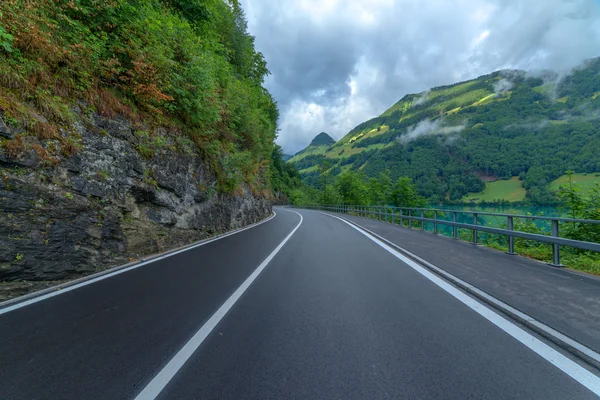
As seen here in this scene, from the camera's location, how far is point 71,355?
276 cm

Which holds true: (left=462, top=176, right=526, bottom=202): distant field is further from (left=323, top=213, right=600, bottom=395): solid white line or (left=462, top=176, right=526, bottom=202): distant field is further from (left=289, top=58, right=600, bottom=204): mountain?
(left=323, top=213, right=600, bottom=395): solid white line

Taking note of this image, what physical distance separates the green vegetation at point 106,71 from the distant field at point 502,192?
9257 centimetres

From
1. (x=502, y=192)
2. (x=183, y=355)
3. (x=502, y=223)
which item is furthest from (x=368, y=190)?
(x=502, y=192)

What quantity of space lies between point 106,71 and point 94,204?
434 cm

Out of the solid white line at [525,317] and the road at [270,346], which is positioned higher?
the road at [270,346]

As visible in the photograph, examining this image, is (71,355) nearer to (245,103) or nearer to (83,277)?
(83,277)

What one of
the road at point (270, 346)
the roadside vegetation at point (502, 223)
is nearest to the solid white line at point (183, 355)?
the road at point (270, 346)

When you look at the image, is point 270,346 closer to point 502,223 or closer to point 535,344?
point 535,344

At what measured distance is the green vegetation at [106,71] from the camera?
585 cm

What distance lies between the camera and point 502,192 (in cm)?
9106

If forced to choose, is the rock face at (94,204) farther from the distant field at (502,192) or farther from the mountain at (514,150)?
the distant field at (502,192)

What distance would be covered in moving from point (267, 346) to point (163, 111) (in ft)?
33.0

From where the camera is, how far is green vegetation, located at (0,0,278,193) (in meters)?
5.85

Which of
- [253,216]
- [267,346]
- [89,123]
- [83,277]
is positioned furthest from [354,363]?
[253,216]
